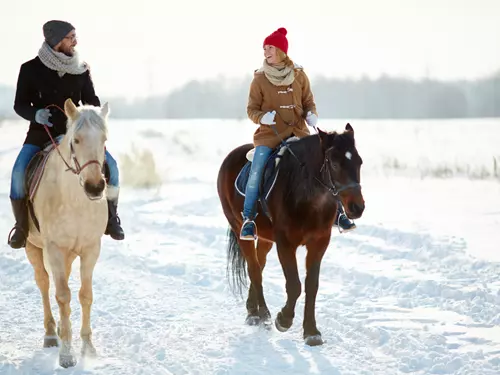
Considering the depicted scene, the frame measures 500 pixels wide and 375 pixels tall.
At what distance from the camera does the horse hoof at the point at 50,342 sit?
6348 mm

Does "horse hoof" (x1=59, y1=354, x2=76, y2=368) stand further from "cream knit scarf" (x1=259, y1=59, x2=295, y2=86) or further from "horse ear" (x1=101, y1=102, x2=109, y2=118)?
"cream knit scarf" (x1=259, y1=59, x2=295, y2=86)

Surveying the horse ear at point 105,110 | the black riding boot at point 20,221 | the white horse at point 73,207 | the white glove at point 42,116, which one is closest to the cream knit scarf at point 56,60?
the white glove at point 42,116

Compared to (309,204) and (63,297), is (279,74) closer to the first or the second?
(309,204)

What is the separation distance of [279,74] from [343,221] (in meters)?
1.80

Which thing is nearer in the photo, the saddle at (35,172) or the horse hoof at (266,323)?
the saddle at (35,172)

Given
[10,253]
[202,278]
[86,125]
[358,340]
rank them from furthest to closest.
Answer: [10,253] < [202,278] < [358,340] < [86,125]

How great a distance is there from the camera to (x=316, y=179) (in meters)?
6.46

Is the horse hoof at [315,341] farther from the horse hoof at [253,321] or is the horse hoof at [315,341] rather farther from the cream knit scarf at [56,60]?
the cream knit scarf at [56,60]

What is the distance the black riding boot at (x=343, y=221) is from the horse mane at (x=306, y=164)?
1.78 feet

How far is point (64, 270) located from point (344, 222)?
2.98m

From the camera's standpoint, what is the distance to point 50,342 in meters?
6.36

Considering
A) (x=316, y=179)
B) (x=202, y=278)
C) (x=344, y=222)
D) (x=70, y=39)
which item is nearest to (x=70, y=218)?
(x=70, y=39)

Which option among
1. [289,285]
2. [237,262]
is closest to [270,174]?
[289,285]

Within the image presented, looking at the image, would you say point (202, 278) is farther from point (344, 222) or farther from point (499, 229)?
point (499, 229)
